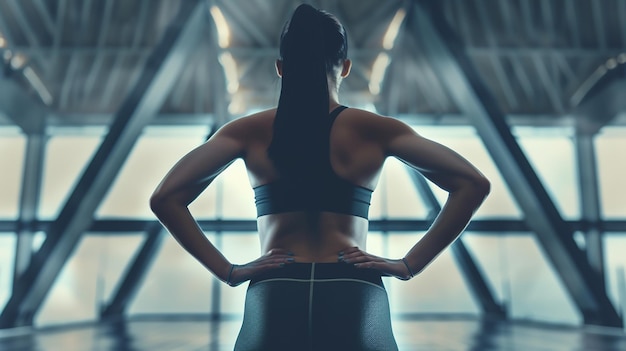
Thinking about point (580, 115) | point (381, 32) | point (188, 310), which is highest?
point (381, 32)

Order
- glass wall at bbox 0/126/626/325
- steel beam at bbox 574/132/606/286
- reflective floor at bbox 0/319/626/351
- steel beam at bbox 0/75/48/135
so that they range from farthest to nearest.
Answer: steel beam at bbox 574/132/606/286
glass wall at bbox 0/126/626/325
steel beam at bbox 0/75/48/135
reflective floor at bbox 0/319/626/351

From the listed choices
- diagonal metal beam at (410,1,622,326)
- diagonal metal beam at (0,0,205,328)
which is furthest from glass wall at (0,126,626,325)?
diagonal metal beam at (0,0,205,328)

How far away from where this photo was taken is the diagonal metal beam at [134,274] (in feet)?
40.4

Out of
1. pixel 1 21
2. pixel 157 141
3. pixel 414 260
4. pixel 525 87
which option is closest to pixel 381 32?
pixel 525 87

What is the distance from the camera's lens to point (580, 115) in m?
13.3

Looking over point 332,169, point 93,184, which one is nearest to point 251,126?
point 332,169

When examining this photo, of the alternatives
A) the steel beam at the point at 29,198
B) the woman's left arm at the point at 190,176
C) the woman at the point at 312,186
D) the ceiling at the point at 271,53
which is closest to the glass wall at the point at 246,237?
the steel beam at the point at 29,198

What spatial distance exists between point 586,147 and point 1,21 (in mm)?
Result: 14282

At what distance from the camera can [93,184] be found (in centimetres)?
810

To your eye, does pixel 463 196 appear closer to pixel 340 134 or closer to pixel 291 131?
pixel 340 134

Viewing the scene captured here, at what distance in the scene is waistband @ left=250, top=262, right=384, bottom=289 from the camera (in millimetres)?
1438

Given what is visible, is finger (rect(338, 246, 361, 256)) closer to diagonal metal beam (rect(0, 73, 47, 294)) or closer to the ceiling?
the ceiling

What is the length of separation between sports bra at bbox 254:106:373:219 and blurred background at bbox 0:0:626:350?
8.93 m

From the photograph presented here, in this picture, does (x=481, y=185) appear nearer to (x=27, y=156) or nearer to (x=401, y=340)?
(x=401, y=340)
